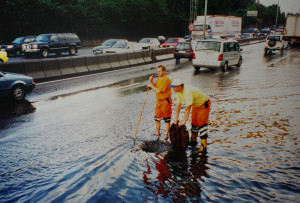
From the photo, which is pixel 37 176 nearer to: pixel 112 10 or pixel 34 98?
pixel 34 98

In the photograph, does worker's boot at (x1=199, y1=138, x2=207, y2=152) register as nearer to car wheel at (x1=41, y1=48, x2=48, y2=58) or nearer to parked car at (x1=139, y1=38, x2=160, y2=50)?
car wheel at (x1=41, y1=48, x2=48, y2=58)

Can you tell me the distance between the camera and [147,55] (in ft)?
73.8

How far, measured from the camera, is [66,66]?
1545cm

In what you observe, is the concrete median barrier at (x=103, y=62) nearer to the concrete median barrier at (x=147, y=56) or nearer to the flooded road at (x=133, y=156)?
the concrete median barrier at (x=147, y=56)

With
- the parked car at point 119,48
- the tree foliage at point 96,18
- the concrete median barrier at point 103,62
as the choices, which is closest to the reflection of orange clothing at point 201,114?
the concrete median barrier at point 103,62

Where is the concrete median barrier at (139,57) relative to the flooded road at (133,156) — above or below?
above

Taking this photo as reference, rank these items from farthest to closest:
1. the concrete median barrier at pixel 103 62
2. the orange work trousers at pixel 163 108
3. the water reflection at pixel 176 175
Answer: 1. the concrete median barrier at pixel 103 62
2. the orange work trousers at pixel 163 108
3. the water reflection at pixel 176 175

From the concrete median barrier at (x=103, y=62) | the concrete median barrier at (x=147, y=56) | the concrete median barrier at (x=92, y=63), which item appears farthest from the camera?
the concrete median barrier at (x=147, y=56)

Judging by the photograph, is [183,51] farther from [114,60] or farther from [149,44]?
[149,44]

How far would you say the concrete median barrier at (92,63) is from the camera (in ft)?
55.0

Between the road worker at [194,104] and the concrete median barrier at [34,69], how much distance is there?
10.6 meters

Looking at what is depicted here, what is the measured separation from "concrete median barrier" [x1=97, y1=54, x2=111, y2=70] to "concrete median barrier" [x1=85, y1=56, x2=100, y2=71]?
279 millimetres

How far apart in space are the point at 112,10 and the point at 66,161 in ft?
138

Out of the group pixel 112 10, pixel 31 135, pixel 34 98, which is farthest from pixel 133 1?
pixel 31 135
